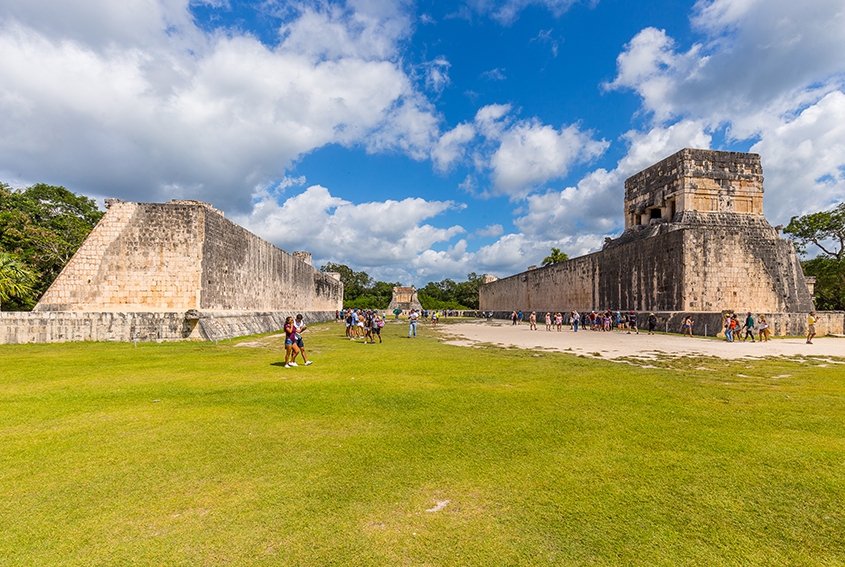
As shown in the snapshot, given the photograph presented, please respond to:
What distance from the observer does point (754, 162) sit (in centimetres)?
1988

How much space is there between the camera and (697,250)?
1697 cm

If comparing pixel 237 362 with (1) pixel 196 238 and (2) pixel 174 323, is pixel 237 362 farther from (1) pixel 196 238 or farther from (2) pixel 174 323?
(1) pixel 196 238

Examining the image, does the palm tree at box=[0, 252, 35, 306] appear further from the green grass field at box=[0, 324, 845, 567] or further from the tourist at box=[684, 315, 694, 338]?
the tourist at box=[684, 315, 694, 338]

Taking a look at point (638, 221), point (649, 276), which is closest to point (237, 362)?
point (649, 276)

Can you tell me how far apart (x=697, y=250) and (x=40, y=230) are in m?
30.5

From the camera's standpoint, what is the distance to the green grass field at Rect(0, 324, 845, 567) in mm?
1995

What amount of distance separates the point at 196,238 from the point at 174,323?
141 inches

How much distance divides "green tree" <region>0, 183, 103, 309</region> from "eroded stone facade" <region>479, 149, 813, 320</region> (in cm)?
2736

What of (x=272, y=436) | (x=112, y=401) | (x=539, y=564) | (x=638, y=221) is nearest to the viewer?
(x=539, y=564)

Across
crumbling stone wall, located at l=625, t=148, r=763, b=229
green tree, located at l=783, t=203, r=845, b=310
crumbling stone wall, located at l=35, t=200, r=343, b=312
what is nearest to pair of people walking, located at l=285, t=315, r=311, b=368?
crumbling stone wall, located at l=35, t=200, r=343, b=312

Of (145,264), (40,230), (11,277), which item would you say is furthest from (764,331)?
(40,230)

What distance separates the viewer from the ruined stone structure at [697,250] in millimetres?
17062

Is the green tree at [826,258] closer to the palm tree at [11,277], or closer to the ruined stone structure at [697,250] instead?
the ruined stone structure at [697,250]

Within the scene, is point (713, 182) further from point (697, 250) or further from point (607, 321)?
point (607, 321)
